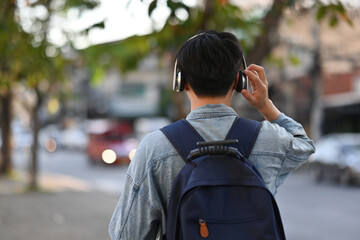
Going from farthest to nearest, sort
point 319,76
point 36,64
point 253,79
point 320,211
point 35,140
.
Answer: point 319,76 < point 35,140 < point 320,211 < point 36,64 < point 253,79

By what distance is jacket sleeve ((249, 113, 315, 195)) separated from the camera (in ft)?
6.56

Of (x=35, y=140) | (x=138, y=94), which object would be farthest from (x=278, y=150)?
(x=138, y=94)

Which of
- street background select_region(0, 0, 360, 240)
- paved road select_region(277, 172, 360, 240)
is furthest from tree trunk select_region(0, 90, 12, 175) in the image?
paved road select_region(277, 172, 360, 240)

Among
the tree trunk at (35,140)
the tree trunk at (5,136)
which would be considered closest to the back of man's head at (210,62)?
the tree trunk at (35,140)

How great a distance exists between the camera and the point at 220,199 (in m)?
1.77

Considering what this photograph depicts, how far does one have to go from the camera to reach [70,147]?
4488cm

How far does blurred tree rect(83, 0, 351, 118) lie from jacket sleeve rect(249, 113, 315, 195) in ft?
10.3

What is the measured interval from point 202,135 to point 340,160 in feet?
53.1

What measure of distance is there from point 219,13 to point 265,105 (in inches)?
182

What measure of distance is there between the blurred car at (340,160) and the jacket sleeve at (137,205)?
15512mm

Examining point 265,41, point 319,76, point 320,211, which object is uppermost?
point 265,41

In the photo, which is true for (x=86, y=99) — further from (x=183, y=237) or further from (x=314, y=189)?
(x=183, y=237)

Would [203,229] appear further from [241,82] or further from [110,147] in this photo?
[110,147]

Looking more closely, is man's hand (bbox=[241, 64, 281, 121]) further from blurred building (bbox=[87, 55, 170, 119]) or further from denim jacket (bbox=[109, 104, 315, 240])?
blurred building (bbox=[87, 55, 170, 119])
